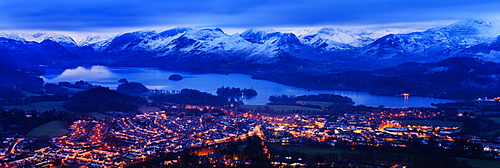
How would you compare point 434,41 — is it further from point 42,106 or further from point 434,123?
point 42,106

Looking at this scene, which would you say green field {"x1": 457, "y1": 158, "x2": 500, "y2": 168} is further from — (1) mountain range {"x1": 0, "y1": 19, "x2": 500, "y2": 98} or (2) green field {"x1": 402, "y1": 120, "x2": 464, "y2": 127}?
(1) mountain range {"x1": 0, "y1": 19, "x2": 500, "y2": 98}

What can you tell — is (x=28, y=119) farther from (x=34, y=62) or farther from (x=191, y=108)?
(x=34, y=62)

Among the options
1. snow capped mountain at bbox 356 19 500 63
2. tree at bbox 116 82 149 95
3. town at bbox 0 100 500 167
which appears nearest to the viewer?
town at bbox 0 100 500 167

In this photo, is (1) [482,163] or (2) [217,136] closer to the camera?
(1) [482,163]

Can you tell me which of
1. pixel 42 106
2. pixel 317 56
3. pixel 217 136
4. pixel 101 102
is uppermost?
pixel 317 56

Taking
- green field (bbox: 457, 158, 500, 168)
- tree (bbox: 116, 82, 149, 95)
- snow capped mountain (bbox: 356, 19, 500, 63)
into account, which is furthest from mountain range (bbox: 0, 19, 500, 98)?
green field (bbox: 457, 158, 500, 168)

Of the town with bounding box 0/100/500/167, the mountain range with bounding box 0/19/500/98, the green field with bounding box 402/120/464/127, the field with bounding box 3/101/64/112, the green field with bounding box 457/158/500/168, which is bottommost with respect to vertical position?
the green field with bounding box 457/158/500/168

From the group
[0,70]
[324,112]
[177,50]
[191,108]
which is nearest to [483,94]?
[324,112]

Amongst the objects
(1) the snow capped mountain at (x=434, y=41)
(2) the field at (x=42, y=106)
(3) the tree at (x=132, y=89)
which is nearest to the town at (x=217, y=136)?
(2) the field at (x=42, y=106)

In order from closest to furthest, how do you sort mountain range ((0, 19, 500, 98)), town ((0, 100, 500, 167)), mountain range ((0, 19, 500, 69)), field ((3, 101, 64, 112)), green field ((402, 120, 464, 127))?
town ((0, 100, 500, 167)) → green field ((402, 120, 464, 127)) → field ((3, 101, 64, 112)) → mountain range ((0, 19, 500, 98)) → mountain range ((0, 19, 500, 69))

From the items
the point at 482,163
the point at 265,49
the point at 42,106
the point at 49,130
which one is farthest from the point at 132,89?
the point at 265,49
